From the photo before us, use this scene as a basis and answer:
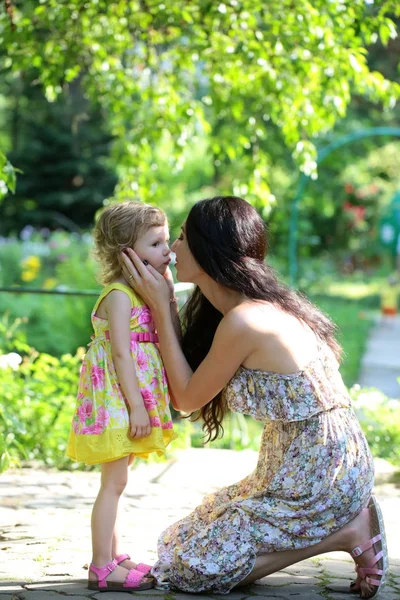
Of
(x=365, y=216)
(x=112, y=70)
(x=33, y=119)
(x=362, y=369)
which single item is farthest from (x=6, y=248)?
(x=365, y=216)

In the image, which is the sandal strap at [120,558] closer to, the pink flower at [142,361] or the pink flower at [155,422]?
the pink flower at [155,422]

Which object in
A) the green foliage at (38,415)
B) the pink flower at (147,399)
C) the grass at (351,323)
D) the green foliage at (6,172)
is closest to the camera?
the pink flower at (147,399)

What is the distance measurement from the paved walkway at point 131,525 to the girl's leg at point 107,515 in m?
0.10

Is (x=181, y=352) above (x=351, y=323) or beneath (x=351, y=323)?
above

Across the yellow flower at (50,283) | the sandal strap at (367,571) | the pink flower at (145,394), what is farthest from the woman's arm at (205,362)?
the yellow flower at (50,283)

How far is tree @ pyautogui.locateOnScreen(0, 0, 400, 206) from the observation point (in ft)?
18.8

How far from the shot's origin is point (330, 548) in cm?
315

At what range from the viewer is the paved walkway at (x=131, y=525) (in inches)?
124

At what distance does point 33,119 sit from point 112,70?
16.6m

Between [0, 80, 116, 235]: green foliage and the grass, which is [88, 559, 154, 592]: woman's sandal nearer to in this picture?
the grass

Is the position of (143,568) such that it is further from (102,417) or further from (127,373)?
(127,373)

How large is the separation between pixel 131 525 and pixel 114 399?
1.15 metres

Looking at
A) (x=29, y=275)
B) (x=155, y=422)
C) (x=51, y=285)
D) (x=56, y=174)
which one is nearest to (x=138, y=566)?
(x=155, y=422)

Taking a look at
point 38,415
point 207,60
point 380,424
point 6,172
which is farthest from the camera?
point 207,60
